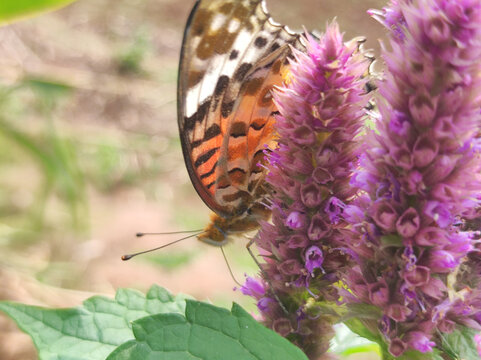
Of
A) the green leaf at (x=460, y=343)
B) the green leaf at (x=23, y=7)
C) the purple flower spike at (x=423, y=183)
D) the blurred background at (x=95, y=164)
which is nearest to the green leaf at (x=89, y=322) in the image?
the purple flower spike at (x=423, y=183)

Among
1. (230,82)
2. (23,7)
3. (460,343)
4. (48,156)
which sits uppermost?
(23,7)

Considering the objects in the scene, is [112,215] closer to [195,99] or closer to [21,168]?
[21,168]

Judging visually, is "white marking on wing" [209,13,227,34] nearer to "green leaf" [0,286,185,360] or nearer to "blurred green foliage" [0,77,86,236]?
"green leaf" [0,286,185,360]

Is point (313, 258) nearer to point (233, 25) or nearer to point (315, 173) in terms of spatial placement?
point (315, 173)

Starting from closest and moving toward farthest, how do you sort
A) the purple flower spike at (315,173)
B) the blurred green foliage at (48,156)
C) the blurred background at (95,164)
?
the purple flower spike at (315,173), the blurred green foliage at (48,156), the blurred background at (95,164)

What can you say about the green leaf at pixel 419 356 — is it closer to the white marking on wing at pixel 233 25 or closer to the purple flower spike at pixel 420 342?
the purple flower spike at pixel 420 342

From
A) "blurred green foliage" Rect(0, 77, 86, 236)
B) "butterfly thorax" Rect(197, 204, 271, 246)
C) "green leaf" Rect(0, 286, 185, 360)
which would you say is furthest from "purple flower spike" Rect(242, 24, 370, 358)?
"blurred green foliage" Rect(0, 77, 86, 236)

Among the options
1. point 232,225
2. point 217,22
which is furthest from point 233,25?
point 232,225
